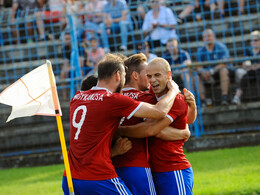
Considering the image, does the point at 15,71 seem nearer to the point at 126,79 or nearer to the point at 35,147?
the point at 35,147

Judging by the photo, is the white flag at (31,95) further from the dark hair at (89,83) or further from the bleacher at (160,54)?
the bleacher at (160,54)

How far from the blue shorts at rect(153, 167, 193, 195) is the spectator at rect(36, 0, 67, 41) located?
24.1ft

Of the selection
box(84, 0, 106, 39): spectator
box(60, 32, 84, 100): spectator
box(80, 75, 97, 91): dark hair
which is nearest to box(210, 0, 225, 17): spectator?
box(84, 0, 106, 39): spectator

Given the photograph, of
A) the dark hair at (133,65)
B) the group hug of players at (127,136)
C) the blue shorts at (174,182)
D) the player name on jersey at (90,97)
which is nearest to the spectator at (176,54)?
the dark hair at (133,65)

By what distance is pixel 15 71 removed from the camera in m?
11.2

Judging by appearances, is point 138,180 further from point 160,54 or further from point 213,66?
point 160,54

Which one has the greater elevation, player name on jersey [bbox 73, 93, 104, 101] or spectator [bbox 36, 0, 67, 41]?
spectator [bbox 36, 0, 67, 41]

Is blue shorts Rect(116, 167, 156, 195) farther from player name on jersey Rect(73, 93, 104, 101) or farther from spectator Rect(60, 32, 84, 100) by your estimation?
spectator Rect(60, 32, 84, 100)

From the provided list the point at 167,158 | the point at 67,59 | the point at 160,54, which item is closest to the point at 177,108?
the point at 167,158

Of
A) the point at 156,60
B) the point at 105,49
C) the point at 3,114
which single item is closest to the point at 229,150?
the point at 105,49

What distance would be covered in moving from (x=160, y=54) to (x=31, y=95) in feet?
21.9

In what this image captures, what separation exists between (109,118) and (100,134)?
17cm

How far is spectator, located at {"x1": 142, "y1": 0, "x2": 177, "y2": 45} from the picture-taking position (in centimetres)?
1095

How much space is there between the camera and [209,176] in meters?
7.72
